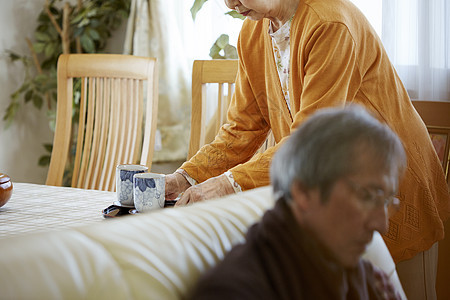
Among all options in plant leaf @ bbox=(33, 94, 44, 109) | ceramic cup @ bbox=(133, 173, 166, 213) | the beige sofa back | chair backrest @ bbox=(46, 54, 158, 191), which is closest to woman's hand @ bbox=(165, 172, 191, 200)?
ceramic cup @ bbox=(133, 173, 166, 213)

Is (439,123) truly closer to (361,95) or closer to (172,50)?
(361,95)

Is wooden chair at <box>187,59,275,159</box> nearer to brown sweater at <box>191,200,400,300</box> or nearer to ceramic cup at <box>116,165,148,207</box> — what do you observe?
ceramic cup at <box>116,165,148,207</box>

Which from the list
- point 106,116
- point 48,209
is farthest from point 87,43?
point 48,209

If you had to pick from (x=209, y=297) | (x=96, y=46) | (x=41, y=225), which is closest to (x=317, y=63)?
Result: (x=41, y=225)

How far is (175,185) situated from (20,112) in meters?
2.10

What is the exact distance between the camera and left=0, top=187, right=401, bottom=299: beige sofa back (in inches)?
19.3

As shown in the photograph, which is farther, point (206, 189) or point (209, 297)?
point (206, 189)

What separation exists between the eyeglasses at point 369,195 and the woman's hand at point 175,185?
0.92 metres

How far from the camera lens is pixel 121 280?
530 millimetres

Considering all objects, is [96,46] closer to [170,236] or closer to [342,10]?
[342,10]

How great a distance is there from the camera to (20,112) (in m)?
3.28

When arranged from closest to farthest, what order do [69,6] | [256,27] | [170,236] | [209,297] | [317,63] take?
[209,297] → [170,236] → [317,63] → [256,27] → [69,6]

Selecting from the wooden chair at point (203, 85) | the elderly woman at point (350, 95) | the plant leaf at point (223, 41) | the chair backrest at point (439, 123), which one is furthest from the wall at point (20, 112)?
the elderly woman at point (350, 95)

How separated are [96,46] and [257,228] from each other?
2850mm
